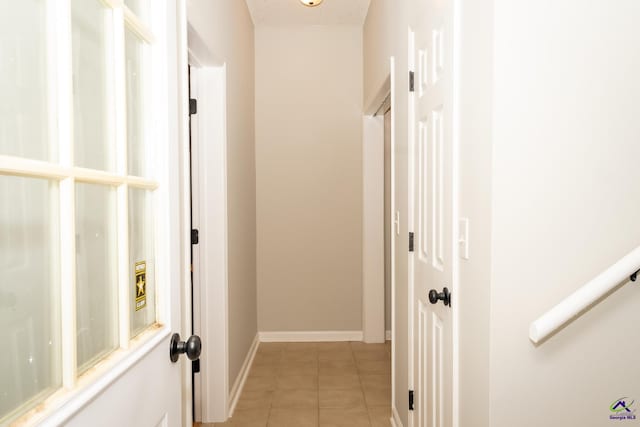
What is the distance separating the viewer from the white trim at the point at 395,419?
2.60 metres

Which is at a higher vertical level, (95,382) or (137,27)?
(137,27)

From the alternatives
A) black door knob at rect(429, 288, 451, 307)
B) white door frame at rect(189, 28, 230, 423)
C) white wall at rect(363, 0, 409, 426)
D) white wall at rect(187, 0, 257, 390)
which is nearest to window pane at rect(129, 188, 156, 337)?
black door knob at rect(429, 288, 451, 307)

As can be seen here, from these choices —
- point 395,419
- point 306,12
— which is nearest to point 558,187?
point 395,419

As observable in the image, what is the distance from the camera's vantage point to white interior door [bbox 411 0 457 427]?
1573mm

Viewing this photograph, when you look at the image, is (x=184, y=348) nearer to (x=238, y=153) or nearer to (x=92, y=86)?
(x=92, y=86)

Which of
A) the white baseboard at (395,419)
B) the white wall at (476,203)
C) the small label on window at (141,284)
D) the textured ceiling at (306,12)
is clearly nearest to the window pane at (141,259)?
the small label on window at (141,284)

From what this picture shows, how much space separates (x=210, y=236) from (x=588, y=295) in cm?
210

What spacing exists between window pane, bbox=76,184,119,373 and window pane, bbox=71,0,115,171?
6 centimetres

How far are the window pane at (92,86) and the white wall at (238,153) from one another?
53.4 inches

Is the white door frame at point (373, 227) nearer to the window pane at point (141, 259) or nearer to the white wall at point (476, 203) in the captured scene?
the white wall at point (476, 203)

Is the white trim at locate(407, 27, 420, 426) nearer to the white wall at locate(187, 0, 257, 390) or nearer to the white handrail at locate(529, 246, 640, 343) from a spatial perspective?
the white wall at locate(187, 0, 257, 390)

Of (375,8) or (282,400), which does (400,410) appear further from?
(375,8)

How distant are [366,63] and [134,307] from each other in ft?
11.6

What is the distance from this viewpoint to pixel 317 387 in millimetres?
3332
